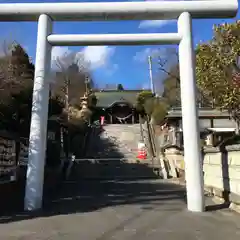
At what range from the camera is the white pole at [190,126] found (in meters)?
8.62

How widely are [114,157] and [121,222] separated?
1929 cm

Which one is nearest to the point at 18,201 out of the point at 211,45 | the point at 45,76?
the point at 45,76

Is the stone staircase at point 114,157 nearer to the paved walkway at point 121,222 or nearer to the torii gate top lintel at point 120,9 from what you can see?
the paved walkway at point 121,222

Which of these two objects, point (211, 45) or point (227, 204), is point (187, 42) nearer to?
point (227, 204)

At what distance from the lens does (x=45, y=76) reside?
9320 millimetres

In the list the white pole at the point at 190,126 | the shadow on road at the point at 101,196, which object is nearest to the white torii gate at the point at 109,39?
the white pole at the point at 190,126

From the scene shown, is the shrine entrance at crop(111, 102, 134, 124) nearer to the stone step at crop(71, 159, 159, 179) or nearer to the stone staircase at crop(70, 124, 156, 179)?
the stone staircase at crop(70, 124, 156, 179)

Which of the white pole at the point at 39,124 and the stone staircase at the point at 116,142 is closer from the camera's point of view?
the white pole at the point at 39,124

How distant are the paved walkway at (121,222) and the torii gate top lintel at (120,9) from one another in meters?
4.90

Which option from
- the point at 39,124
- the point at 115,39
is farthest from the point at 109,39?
the point at 39,124

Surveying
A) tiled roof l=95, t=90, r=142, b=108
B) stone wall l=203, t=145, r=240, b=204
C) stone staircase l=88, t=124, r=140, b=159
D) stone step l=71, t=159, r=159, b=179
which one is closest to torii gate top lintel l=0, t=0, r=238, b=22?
stone wall l=203, t=145, r=240, b=204

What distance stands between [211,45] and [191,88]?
5.95m

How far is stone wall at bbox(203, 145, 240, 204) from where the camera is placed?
8.77 meters

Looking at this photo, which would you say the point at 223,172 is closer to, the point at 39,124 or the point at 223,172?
the point at 223,172
